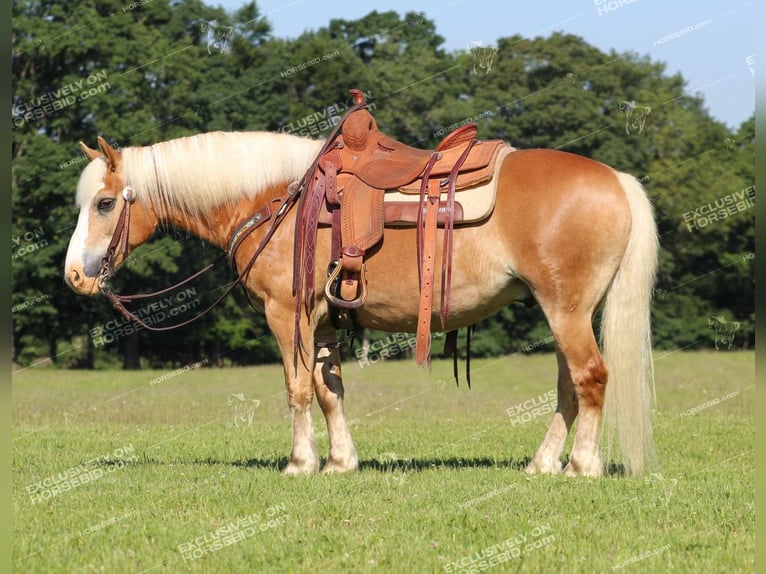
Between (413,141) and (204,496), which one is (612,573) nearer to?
(204,496)

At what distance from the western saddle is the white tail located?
1.34 m

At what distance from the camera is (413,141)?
40.8 meters

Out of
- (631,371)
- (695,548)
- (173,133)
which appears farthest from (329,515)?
→ (173,133)

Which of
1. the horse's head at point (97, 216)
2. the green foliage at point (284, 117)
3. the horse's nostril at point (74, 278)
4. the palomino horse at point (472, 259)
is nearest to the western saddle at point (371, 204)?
the palomino horse at point (472, 259)

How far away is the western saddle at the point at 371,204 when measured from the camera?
819 cm

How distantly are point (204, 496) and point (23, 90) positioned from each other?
31713 millimetres

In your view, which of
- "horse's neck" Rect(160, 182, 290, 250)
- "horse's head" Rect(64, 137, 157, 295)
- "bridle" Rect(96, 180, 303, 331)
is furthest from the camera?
"horse's neck" Rect(160, 182, 290, 250)

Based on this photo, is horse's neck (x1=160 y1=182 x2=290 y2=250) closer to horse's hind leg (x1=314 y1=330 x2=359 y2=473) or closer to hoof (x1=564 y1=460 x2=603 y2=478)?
horse's hind leg (x1=314 y1=330 x2=359 y2=473)

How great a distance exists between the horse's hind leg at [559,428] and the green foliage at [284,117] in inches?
842

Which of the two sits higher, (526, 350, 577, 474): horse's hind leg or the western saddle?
the western saddle

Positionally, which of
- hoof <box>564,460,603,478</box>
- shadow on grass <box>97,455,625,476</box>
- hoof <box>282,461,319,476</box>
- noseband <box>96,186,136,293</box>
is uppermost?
noseband <box>96,186,136,293</box>

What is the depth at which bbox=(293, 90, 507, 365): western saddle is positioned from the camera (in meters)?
8.19

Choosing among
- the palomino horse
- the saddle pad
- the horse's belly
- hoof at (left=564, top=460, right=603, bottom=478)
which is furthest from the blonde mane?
hoof at (left=564, top=460, right=603, bottom=478)

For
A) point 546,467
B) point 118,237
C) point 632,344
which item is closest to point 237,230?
point 118,237
